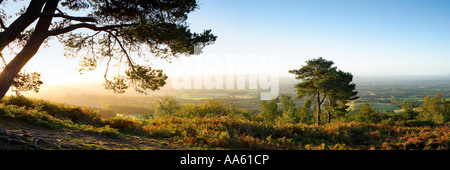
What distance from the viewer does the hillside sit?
5715mm

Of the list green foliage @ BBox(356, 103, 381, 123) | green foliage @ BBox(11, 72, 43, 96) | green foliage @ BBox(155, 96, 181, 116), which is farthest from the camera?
green foliage @ BBox(356, 103, 381, 123)

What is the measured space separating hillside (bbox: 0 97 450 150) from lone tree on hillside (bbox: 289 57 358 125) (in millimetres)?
20259

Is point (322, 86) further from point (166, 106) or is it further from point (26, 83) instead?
point (26, 83)

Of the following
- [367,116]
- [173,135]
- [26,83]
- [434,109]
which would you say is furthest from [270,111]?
[26,83]

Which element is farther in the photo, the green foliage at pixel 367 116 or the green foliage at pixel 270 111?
the green foliage at pixel 270 111

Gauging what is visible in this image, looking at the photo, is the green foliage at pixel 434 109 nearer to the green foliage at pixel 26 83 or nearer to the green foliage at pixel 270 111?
the green foliage at pixel 270 111

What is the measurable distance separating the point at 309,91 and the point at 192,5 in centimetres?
2828

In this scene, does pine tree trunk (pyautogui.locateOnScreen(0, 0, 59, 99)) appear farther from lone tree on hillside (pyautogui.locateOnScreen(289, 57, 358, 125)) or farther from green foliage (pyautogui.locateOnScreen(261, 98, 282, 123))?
green foliage (pyautogui.locateOnScreen(261, 98, 282, 123))

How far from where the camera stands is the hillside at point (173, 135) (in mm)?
5715

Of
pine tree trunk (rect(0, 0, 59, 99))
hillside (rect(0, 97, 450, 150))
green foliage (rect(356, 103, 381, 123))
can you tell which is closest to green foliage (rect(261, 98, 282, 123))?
green foliage (rect(356, 103, 381, 123))

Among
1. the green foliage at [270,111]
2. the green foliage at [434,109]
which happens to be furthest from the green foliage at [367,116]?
the green foliage at [270,111]

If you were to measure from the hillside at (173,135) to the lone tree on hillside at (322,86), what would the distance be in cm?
2026
